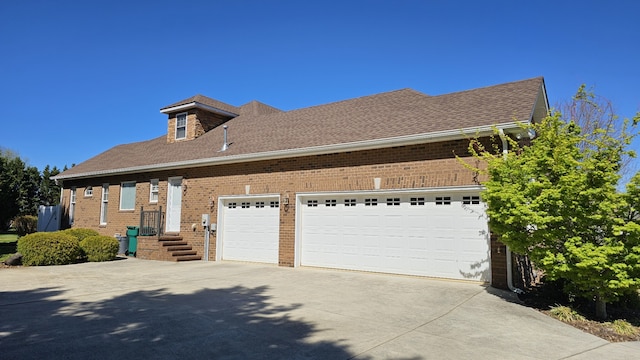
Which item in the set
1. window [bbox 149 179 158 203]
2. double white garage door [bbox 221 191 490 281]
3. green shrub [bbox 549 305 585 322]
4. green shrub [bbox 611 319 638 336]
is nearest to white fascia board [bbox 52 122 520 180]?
window [bbox 149 179 158 203]

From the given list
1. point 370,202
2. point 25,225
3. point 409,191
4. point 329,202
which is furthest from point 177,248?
point 25,225

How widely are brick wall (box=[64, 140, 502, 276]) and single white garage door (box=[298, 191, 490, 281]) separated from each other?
1.28ft

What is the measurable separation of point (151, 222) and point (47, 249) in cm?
420

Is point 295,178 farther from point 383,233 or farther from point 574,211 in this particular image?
point 574,211

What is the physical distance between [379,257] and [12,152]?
57072 mm

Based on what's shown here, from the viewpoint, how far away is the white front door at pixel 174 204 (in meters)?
15.7

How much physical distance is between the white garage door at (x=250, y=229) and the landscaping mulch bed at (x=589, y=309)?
24.4ft

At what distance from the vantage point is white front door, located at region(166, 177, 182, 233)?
51.5 feet

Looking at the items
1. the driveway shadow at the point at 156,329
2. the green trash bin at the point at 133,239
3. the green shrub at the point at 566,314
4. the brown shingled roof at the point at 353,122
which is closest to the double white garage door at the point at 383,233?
the brown shingled roof at the point at 353,122

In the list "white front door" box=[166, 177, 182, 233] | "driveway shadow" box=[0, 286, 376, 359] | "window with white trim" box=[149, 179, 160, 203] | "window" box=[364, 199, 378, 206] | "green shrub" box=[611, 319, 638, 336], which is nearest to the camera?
"driveway shadow" box=[0, 286, 376, 359]

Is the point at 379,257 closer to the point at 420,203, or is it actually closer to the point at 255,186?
the point at 420,203

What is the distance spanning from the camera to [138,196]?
1705cm

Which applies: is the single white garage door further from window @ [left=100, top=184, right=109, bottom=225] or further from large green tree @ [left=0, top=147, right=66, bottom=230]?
large green tree @ [left=0, top=147, right=66, bottom=230]

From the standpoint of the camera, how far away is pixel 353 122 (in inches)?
504
